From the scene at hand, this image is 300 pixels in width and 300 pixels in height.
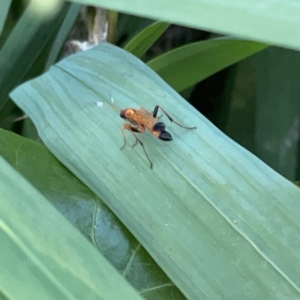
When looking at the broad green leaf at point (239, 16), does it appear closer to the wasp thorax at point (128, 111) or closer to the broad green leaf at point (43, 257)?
the broad green leaf at point (43, 257)

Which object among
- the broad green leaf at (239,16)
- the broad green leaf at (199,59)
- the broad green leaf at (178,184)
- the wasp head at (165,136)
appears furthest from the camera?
the broad green leaf at (199,59)

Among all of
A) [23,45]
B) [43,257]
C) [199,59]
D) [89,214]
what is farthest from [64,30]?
[43,257]

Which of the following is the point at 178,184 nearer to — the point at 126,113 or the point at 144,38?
the point at 126,113

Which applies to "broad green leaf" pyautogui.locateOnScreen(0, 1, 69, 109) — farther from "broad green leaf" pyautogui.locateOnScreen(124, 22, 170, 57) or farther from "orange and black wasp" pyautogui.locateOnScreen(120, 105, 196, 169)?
"orange and black wasp" pyautogui.locateOnScreen(120, 105, 196, 169)

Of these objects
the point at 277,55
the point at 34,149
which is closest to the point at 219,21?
the point at 34,149

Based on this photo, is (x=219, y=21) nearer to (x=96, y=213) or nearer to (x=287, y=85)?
(x=96, y=213)

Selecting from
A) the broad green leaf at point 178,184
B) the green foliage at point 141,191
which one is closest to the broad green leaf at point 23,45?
the green foliage at point 141,191
